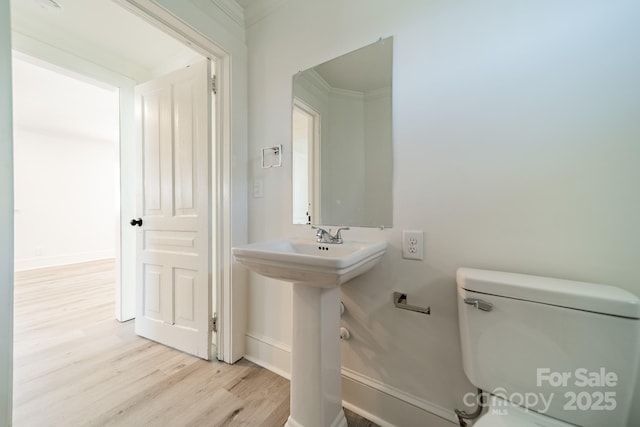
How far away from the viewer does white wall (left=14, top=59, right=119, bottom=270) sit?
3123 mm

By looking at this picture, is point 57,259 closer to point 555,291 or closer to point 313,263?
point 313,263

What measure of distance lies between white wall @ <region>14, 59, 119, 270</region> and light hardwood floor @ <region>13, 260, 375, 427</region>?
250 cm

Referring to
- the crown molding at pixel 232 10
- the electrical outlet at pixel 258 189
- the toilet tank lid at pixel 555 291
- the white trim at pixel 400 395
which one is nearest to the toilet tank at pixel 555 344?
the toilet tank lid at pixel 555 291

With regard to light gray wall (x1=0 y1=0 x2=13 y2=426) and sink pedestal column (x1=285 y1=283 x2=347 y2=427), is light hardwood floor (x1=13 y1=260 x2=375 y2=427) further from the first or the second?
light gray wall (x1=0 y1=0 x2=13 y2=426)

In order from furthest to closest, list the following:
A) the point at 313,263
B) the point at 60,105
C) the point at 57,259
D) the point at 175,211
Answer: the point at 57,259 < the point at 60,105 < the point at 175,211 < the point at 313,263

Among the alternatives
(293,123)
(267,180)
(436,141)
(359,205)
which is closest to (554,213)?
(436,141)

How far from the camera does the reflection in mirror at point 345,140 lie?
3.79 feet

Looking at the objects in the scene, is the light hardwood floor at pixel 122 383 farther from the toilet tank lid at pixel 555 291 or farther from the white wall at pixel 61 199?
the white wall at pixel 61 199

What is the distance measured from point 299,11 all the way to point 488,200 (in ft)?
4.87

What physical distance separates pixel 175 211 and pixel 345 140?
133 centimetres

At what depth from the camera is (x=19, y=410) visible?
1156 mm

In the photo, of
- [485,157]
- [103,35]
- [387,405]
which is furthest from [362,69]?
[103,35]

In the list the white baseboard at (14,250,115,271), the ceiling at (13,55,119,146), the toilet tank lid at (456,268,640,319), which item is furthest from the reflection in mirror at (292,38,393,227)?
the white baseboard at (14,250,115,271)

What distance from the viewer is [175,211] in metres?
1.71
